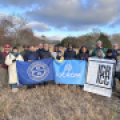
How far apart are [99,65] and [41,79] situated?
2.54 m

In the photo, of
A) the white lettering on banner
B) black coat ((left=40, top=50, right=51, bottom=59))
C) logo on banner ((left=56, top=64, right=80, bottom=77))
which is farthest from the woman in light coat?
the white lettering on banner

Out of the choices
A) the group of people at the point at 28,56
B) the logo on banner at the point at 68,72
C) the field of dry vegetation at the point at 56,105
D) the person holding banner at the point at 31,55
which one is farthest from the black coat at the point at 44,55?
the field of dry vegetation at the point at 56,105

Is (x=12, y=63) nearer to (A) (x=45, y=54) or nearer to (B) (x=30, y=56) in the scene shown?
(B) (x=30, y=56)

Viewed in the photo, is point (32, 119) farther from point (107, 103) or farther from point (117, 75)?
point (117, 75)

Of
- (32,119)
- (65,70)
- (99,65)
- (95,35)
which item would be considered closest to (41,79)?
(65,70)

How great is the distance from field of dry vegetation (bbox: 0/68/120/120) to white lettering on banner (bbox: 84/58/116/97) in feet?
0.96

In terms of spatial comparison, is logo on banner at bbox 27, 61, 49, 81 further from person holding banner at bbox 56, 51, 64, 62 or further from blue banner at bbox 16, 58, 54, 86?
person holding banner at bbox 56, 51, 64, 62

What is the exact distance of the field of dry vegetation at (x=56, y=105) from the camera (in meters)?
3.74

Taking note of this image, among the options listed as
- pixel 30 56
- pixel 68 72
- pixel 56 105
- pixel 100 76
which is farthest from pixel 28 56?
pixel 100 76

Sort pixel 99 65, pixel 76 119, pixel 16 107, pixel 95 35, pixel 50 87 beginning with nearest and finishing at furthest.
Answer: pixel 76 119 → pixel 16 107 → pixel 99 65 → pixel 50 87 → pixel 95 35

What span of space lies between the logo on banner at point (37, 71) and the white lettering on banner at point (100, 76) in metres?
1.87

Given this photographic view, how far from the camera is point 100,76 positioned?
5.09 m

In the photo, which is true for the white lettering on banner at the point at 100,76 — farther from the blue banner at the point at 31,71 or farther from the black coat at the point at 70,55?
the blue banner at the point at 31,71

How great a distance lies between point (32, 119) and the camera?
3.60m
